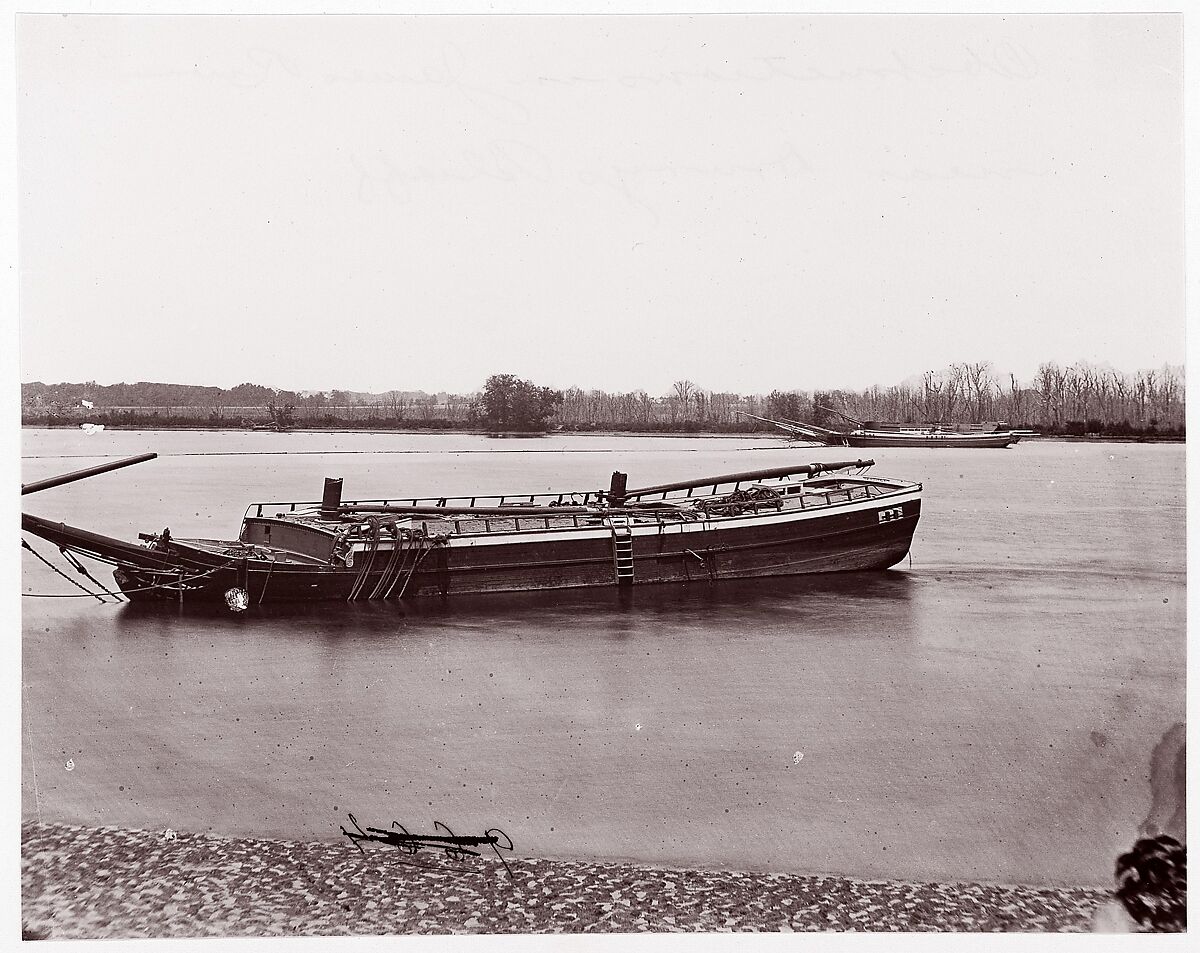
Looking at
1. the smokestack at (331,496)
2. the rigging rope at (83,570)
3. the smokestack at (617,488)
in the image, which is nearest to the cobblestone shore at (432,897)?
the rigging rope at (83,570)

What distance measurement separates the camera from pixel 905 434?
8211 mm

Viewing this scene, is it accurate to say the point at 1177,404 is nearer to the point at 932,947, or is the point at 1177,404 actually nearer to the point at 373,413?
the point at 932,947

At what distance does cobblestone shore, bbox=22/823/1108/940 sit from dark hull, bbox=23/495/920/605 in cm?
271

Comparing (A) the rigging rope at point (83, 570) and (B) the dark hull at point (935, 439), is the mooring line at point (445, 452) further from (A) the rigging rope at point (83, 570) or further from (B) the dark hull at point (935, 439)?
(A) the rigging rope at point (83, 570)

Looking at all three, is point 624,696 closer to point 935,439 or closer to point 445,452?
point 445,452

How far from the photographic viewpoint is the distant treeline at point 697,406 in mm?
5812

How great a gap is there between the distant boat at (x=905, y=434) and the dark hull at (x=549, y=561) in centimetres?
234

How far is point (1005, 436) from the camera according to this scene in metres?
7.52

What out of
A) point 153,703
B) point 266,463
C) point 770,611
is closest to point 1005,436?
point 770,611

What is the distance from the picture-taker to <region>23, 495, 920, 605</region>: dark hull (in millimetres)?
8406

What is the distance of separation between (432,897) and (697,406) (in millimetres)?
4122

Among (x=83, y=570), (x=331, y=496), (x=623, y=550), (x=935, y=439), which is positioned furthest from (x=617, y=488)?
(x=83, y=570)

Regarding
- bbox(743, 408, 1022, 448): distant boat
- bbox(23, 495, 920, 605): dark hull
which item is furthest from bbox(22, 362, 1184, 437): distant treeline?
bbox(23, 495, 920, 605): dark hull

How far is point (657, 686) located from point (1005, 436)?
11.8ft
